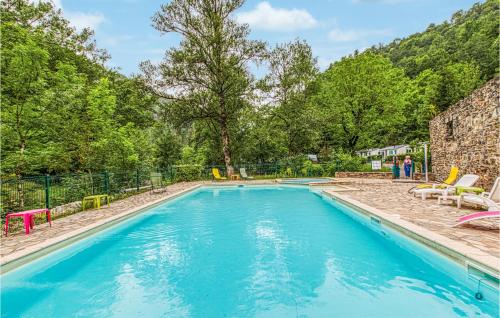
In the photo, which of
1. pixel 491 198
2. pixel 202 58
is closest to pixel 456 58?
pixel 202 58

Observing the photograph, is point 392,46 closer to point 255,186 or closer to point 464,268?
point 255,186

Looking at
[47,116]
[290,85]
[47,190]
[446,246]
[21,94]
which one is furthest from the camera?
[290,85]

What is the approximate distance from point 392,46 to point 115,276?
56.8m

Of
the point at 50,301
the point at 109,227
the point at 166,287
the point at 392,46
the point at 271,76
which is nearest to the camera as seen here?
the point at 50,301

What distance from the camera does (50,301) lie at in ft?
11.7

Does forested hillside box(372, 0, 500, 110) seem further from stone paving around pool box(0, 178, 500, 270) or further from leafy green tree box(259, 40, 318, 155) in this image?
stone paving around pool box(0, 178, 500, 270)

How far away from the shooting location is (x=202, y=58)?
18.5m

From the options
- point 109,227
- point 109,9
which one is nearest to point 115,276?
point 109,227

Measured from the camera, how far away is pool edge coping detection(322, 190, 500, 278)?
3212 mm

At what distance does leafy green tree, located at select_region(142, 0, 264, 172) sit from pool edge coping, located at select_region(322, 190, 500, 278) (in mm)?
15209

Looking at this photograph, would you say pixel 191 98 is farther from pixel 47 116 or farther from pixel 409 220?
pixel 409 220

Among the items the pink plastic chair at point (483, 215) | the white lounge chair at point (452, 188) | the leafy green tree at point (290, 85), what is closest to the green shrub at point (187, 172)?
the leafy green tree at point (290, 85)

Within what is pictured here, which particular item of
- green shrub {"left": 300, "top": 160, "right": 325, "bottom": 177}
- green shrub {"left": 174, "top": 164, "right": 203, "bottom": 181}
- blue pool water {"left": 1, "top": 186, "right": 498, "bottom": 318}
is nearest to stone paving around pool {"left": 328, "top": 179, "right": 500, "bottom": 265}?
blue pool water {"left": 1, "top": 186, "right": 498, "bottom": 318}

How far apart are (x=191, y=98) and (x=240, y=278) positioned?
1711 centimetres
